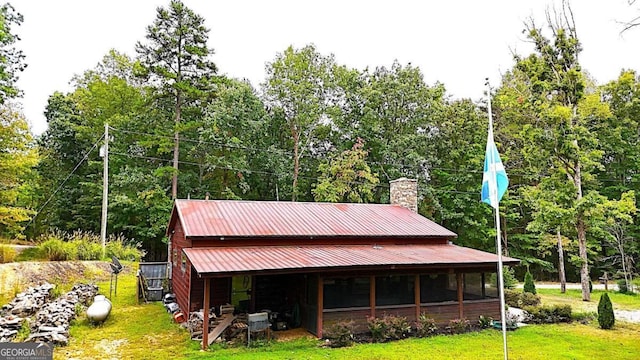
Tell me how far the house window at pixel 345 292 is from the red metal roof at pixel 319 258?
20.7 inches

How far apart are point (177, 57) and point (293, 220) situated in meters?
14.9

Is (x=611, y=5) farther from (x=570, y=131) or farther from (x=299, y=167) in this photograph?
(x=299, y=167)

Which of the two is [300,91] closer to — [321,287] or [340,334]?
[321,287]

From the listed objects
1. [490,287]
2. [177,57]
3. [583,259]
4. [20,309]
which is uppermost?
[177,57]

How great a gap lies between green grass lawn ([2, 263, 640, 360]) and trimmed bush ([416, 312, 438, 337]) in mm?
291

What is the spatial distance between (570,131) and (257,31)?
67.2ft

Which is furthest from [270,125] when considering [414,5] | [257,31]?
[414,5]

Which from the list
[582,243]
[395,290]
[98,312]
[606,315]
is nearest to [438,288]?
[395,290]

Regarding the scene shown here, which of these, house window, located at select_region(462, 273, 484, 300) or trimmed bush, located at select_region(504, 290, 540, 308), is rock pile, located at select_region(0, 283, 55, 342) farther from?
trimmed bush, located at select_region(504, 290, 540, 308)

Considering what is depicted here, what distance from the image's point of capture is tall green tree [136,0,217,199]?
22.3 meters

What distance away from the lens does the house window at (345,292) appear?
9711mm

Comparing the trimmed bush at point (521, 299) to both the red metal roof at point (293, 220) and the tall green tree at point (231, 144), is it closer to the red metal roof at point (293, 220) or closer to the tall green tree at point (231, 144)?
the red metal roof at point (293, 220)

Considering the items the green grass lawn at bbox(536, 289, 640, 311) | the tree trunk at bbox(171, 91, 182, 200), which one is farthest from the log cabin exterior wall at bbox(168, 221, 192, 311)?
the green grass lawn at bbox(536, 289, 640, 311)

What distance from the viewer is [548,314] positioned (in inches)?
470
